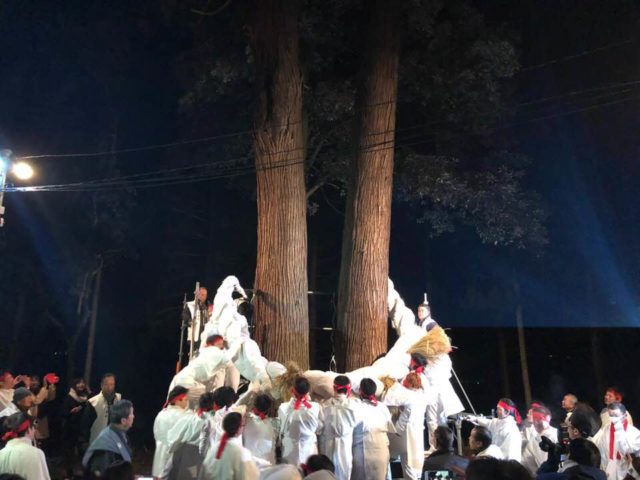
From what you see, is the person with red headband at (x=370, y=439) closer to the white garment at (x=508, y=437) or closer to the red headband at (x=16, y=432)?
the white garment at (x=508, y=437)

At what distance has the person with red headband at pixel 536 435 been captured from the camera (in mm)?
9328

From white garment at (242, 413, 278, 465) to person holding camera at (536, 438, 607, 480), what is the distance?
3767mm

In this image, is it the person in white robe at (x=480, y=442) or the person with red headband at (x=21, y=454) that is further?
the person in white robe at (x=480, y=442)

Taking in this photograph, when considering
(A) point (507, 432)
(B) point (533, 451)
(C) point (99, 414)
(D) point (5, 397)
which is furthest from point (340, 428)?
(D) point (5, 397)

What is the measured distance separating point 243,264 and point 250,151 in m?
7.75

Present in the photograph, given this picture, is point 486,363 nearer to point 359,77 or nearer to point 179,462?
point 359,77

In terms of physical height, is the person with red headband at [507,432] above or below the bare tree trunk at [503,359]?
below

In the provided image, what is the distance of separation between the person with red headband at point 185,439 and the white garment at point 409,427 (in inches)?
104

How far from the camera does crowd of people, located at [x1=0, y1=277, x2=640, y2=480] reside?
6285mm

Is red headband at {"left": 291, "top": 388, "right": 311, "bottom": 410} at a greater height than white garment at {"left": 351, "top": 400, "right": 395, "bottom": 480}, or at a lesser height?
greater

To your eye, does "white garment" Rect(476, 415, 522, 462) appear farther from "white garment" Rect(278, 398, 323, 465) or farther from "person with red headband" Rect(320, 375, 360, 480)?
"white garment" Rect(278, 398, 323, 465)

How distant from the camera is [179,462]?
7938mm

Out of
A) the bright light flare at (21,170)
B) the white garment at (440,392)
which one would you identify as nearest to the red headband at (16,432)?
the white garment at (440,392)

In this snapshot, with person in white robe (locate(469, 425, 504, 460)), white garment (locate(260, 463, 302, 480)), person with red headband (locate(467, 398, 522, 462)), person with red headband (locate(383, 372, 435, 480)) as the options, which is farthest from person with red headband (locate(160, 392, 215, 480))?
person with red headband (locate(467, 398, 522, 462))
